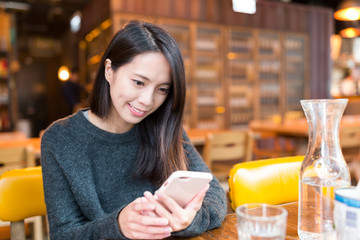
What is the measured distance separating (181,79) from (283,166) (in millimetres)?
586

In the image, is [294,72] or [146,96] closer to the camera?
[146,96]

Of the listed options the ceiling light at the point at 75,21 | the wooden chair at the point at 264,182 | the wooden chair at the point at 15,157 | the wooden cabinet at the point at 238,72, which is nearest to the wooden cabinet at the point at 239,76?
the wooden cabinet at the point at 238,72

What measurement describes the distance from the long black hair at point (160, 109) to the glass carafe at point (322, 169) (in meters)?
0.52

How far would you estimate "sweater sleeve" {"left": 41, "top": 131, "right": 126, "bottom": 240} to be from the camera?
0.96m

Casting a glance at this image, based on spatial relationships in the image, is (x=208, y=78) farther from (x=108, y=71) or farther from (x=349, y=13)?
(x=108, y=71)

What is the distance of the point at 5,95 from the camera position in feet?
19.5

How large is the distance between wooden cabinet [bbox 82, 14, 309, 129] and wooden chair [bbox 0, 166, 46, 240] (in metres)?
4.47

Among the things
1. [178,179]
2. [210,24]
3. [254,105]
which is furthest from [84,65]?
[178,179]

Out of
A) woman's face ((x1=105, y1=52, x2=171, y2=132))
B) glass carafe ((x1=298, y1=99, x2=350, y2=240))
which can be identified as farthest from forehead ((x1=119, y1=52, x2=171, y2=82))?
glass carafe ((x1=298, y1=99, x2=350, y2=240))

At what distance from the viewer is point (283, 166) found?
1.38 metres

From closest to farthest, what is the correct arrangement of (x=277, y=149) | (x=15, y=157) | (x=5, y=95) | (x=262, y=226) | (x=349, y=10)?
(x=262, y=226) → (x=15, y=157) → (x=277, y=149) → (x=349, y=10) → (x=5, y=95)

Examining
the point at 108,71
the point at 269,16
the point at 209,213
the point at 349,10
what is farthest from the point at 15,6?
the point at 209,213

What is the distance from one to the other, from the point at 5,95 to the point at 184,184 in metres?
6.11

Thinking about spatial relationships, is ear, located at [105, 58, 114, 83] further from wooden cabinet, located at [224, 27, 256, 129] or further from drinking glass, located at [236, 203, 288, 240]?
wooden cabinet, located at [224, 27, 256, 129]
